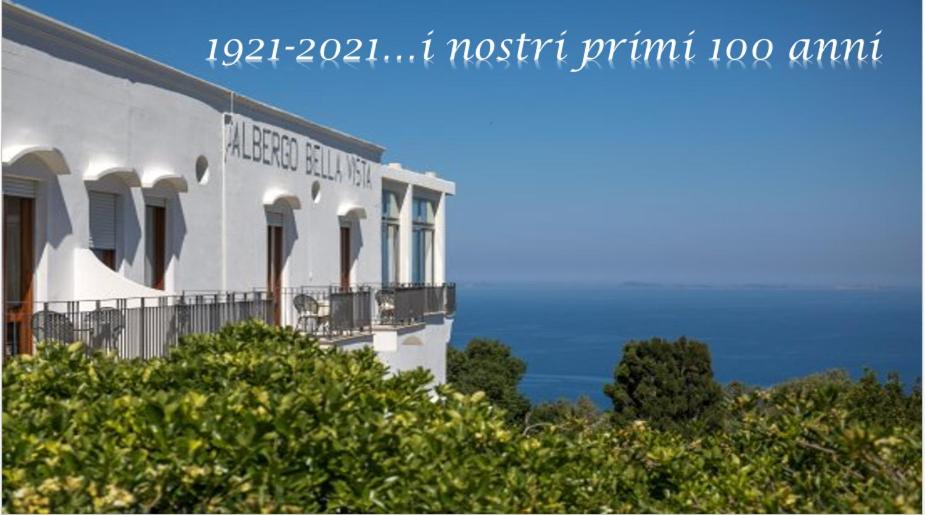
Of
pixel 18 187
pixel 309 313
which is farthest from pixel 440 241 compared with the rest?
pixel 18 187

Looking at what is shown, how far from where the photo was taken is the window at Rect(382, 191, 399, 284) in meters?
28.7

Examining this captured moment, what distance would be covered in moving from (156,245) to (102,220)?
6.27ft

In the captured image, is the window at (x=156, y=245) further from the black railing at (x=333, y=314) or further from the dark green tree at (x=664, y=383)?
the dark green tree at (x=664, y=383)

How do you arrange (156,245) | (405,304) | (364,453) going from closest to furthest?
(364,453)
(156,245)
(405,304)

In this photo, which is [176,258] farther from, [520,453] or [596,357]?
[596,357]

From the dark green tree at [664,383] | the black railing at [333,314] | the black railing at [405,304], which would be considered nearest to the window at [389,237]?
the black railing at [405,304]

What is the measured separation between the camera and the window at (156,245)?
667 inches

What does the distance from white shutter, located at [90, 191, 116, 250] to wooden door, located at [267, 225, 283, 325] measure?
6037 millimetres

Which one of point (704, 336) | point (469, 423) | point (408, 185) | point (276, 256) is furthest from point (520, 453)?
point (704, 336)

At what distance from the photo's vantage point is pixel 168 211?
682 inches

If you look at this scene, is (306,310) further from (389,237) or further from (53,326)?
(389,237)

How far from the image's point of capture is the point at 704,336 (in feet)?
541

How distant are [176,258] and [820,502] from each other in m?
13.3

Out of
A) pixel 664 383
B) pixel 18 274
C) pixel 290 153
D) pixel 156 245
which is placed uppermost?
pixel 290 153
